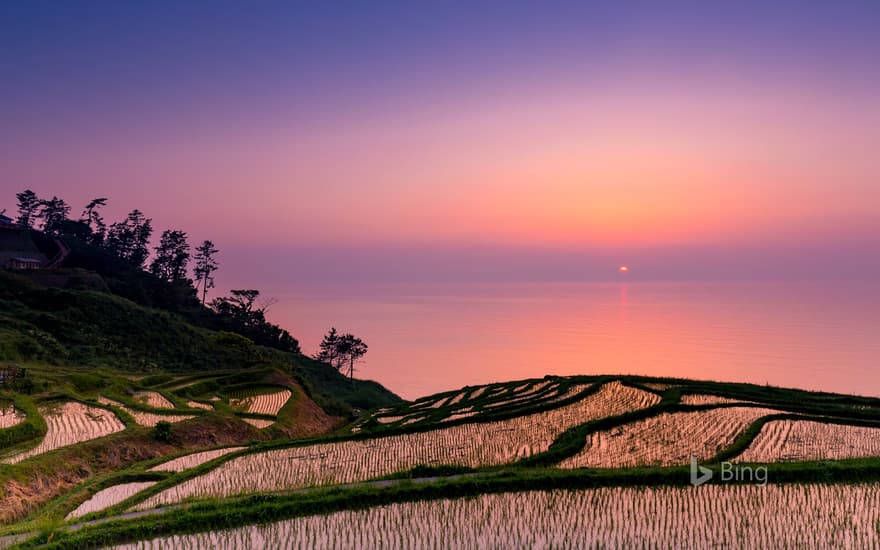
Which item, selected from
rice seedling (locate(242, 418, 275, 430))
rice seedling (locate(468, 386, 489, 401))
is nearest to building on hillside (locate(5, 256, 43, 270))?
rice seedling (locate(242, 418, 275, 430))

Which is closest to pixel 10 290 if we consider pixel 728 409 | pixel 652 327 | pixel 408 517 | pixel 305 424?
pixel 305 424

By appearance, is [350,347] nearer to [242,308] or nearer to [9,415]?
[242,308]

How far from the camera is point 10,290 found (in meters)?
45.4

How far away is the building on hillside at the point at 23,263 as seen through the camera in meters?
58.1

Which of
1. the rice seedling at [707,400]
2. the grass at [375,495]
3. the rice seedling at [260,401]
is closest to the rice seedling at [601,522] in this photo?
the grass at [375,495]

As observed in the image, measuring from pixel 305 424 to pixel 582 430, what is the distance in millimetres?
16212

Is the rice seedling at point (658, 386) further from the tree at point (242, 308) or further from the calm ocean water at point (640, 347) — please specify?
the tree at point (242, 308)

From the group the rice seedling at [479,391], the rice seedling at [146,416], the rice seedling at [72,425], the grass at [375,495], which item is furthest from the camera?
the rice seedling at [479,391]

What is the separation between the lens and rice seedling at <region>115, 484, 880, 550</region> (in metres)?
12.1

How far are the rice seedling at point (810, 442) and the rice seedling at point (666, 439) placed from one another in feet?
2.99

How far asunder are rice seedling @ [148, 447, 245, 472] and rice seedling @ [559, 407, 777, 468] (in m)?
11.8

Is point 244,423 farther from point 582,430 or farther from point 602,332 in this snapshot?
point 602,332

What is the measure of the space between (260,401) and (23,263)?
44772mm

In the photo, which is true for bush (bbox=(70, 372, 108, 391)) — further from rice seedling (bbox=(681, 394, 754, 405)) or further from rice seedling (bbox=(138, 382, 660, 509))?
rice seedling (bbox=(681, 394, 754, 405))
